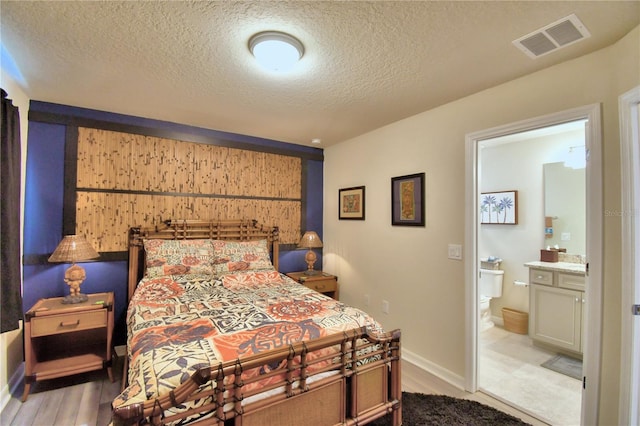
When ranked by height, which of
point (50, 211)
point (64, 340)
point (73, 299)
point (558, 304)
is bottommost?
point (64, 340)

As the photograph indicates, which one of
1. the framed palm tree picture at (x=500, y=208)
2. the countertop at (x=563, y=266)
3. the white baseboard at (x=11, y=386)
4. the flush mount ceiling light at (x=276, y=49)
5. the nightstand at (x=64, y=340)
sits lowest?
the white baseboard at (x=11, y=386)

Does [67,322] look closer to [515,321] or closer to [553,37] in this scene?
[553,37]

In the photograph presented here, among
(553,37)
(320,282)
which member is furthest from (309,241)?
(553,37)

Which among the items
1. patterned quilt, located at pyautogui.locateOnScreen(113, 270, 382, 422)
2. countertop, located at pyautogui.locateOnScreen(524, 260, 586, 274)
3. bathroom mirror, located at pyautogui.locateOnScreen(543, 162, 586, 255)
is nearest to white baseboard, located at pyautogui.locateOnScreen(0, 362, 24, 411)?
patterned quilt, located at pyautogui.locateOnScreen(113, 270, 382, 422)

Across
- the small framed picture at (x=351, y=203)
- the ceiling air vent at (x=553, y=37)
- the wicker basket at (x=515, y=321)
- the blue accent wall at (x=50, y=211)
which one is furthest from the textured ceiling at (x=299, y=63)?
the wicker basket at (x=515, y=321)

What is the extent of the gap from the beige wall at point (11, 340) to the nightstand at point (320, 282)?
8.33 feet

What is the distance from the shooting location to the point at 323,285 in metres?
3.80

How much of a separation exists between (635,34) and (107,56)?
3.10 meters

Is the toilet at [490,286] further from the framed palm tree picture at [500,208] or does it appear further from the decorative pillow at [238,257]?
the decorative pillow at [238,257]

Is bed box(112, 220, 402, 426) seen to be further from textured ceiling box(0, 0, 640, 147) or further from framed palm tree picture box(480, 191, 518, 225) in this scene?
framed palm tree picture box(480, 191, 518, 225)

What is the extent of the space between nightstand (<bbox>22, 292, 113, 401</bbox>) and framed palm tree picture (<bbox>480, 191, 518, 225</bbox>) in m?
4.31

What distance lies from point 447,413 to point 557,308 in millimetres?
1932

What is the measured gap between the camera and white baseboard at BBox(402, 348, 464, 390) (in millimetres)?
2498

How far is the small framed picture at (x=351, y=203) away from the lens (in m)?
3.69
